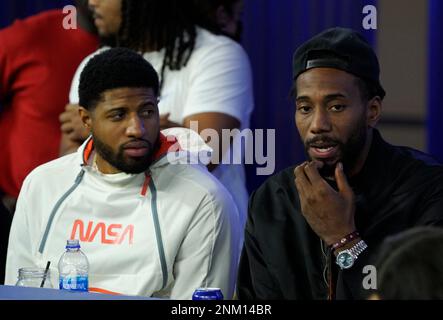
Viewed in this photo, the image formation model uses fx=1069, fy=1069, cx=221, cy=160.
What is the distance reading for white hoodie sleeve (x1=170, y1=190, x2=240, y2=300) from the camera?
308 centimetres

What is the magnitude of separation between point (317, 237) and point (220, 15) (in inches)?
50.3

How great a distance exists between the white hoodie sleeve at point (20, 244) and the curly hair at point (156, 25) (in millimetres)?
723

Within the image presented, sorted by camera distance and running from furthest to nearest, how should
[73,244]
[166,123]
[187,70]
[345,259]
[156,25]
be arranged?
1. [156,25]
2. [187,70]
3. [166,123]
4. [73,244]
5. [345,259]

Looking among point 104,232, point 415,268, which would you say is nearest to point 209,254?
point 104,232

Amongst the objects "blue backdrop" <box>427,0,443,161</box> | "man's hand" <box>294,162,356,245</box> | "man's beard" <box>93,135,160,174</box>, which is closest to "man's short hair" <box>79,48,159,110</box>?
"man's beard" <box>93,135,160,174</box>

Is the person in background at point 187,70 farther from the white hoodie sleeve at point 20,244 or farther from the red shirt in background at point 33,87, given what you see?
the white hoodie sleeve at point 20,244

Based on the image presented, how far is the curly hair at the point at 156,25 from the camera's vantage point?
376 cm

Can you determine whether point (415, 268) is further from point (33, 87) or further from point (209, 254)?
point (33, 87)

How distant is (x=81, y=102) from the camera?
3318mm

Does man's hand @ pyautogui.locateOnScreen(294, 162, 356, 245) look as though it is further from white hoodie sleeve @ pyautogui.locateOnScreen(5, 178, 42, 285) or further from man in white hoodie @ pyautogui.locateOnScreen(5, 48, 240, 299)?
white hoodie sleeve @ pyautogui.locateOnScreen(5, 178, 42, 285)

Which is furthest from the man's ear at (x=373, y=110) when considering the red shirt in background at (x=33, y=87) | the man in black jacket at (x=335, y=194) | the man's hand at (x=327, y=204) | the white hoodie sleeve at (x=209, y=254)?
the red shirt in background at (x=33, y=87)

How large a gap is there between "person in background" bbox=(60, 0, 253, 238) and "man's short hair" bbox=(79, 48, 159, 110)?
14.3 inches

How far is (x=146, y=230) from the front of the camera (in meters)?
3.11
